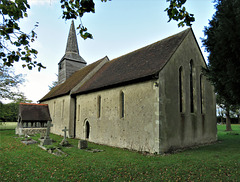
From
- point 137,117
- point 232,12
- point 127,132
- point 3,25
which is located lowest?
point 127,132

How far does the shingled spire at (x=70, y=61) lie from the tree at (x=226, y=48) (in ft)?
69.7

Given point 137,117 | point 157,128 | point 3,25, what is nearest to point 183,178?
point 157,128

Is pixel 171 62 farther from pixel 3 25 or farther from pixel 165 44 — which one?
pixel 3 25

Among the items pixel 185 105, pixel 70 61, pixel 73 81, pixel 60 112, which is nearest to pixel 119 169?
pixel 185 105

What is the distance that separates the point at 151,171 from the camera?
6.98m

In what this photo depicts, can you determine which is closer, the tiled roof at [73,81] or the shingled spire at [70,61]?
the tiled roof at [73,81]

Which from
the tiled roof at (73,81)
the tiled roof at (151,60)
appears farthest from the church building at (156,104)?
the tiled roof at (73,81)

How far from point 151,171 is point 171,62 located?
7438 mm

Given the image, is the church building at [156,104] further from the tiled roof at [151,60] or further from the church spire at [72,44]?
the church spire at [72,44]

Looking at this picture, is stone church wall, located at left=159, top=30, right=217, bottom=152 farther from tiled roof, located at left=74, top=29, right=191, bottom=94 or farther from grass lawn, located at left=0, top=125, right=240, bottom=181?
grass lawn, located at left=0, top=125, right=240, bottom=181

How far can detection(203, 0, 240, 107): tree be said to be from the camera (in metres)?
7.64

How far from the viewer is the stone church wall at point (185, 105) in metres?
10.8

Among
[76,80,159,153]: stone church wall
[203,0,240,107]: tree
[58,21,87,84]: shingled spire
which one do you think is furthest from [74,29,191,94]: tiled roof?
[58,21,87,84]: shingled spire

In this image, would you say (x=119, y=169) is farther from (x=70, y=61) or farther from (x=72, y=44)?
(x=72, y=44)
